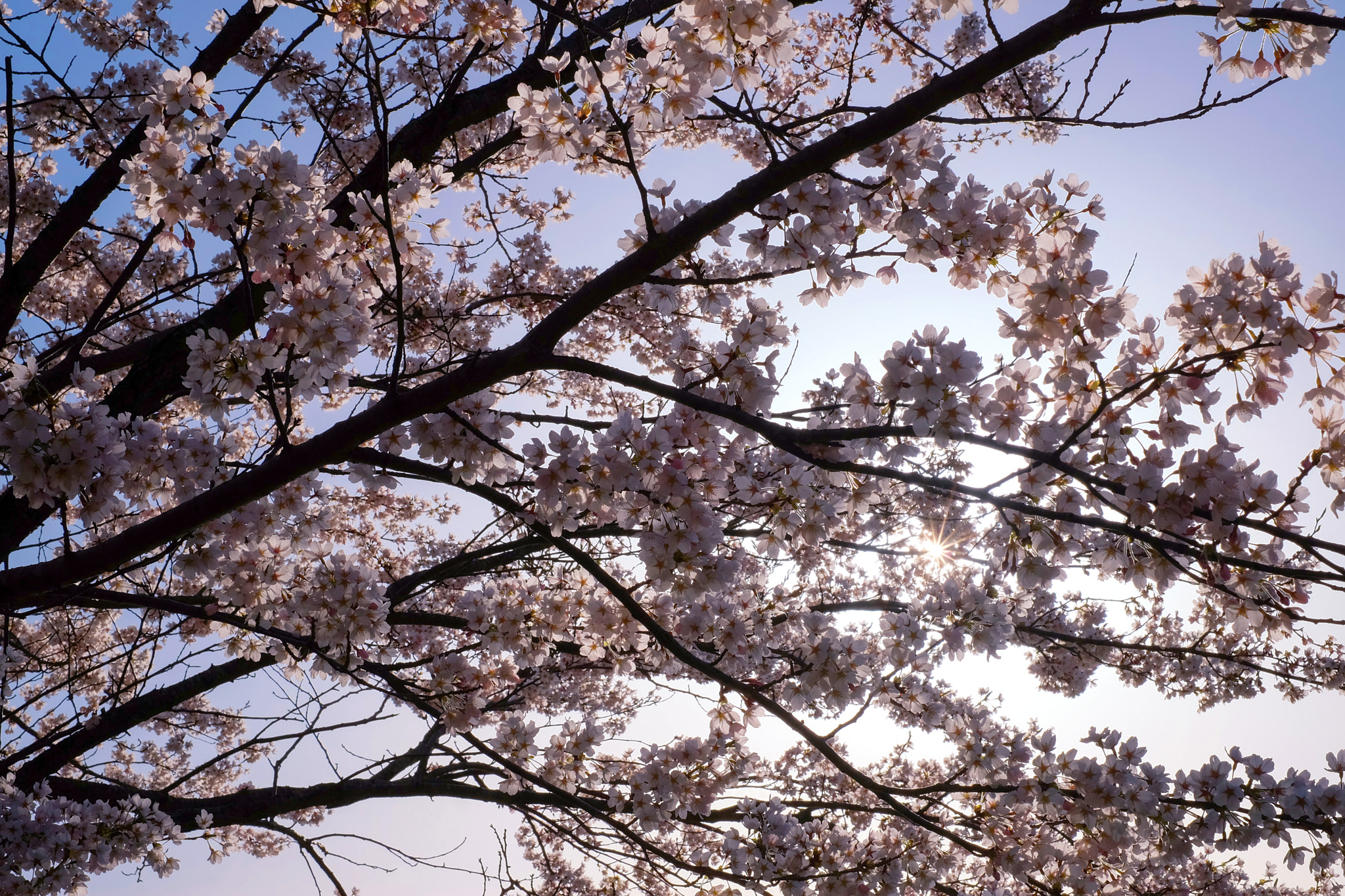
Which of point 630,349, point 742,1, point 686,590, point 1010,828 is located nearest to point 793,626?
point 1010,828

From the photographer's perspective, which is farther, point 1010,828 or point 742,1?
point 1010,828

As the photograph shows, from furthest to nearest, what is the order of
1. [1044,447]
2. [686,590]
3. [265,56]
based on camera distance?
[265,56], [686,590], [1044,447]

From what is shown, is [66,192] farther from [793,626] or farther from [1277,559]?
[1277,559]

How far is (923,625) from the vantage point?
4.95 meters

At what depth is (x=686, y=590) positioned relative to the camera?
10.3 feet

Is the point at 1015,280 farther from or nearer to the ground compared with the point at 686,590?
farther from the ground

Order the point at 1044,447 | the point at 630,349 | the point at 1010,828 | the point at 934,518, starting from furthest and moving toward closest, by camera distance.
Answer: the point at 630,349, the point at 934,518, the point at 1010,828, the point at 1044,447

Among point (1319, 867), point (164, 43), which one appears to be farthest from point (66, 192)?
point (1319, 867)

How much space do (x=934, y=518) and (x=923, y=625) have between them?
1540 mm

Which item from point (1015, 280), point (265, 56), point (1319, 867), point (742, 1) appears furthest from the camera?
point (265, 56)

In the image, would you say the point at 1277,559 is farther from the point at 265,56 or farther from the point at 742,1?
the point at 265,56

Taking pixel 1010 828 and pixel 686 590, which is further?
pixel 1010 828

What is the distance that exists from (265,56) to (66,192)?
276cm

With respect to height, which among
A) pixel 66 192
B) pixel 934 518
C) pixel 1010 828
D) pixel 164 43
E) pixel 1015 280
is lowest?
pixel 1010 828
